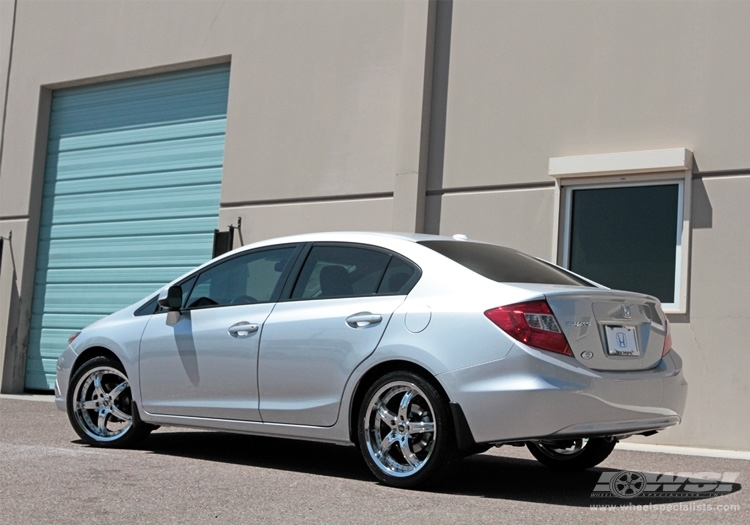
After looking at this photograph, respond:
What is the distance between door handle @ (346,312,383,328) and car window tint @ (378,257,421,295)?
0.62ft

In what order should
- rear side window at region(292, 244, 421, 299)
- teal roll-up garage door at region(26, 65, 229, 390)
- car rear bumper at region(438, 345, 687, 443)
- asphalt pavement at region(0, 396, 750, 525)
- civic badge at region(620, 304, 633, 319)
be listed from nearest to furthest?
asphalt pavement at region(0, 396, 750, 525)
car rear bumper at region(438, 345, 687, 443)
civic badge at region(620, 304, 633, 319)
rear side window at region(292, 244, 421, 299)
teal roll-up garage door at region(26, 65, 229, 390)

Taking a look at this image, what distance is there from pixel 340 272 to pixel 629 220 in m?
4.48

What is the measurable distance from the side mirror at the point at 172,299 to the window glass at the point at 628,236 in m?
4.60

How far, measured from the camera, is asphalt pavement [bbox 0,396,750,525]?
486 cm

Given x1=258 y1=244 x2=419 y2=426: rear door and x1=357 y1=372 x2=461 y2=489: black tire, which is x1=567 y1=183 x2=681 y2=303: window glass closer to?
x1=258 y1=244 x2=419 y2=426: rear door

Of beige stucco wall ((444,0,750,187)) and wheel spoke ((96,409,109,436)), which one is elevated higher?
beige stucco wall ((444,0,750,187))

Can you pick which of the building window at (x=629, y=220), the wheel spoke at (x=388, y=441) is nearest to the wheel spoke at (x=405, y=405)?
the wheel spoke at (x=388, y=441)

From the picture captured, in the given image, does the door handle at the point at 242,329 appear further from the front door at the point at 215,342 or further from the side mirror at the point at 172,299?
the side mirror at the point at 172,299

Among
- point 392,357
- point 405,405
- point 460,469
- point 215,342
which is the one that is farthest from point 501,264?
point 215,342

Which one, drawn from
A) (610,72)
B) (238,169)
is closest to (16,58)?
(238,169)

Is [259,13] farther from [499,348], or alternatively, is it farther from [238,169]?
[499,348]

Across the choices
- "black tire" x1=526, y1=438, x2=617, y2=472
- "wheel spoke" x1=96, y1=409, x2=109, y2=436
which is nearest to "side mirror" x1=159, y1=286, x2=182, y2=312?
"wheel spoke" x1=96, y1=409, x2=109, y2=436

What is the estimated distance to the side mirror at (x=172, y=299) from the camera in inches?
282

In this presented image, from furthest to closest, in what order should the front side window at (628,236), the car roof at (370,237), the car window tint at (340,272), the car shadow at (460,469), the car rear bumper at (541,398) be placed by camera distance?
the front side window at (628,236) < the car roof at (370,237) < the car window tint at (340,272) < the car shadow at (460,469) < the car rear bumper at (541,398)
